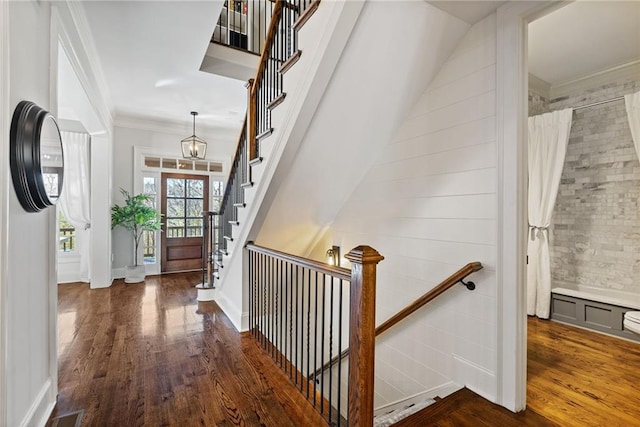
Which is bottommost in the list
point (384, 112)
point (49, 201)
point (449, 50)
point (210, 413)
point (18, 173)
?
point (210, 413)

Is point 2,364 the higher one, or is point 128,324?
point 2,364

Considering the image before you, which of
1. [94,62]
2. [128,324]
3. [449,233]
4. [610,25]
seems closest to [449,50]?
[449,233]

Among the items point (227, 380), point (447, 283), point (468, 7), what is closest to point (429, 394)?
point (447, 283)

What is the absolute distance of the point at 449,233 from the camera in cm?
218

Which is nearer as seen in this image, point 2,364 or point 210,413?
point 2,364

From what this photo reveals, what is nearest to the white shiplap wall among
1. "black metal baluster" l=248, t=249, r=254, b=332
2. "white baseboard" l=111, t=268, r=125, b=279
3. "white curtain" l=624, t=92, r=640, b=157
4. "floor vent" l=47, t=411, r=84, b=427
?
"black metal baluster" l=248, t=249, r=254, b=332

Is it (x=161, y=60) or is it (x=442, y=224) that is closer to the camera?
(x=442, y=224)

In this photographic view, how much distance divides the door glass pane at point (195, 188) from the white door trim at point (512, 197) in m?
5.57

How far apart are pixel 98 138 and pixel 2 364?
4396 millimetres

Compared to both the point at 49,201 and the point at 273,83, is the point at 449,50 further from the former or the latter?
the point at 49,201

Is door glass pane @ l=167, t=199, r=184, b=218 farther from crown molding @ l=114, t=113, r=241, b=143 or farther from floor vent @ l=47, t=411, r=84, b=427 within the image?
floor vent @ l=47, t=411, r=84, b=427

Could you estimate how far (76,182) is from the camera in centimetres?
489

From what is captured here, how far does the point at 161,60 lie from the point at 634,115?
4923 millimetres

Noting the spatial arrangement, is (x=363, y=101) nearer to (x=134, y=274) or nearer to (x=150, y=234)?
(x=134, y=274)
